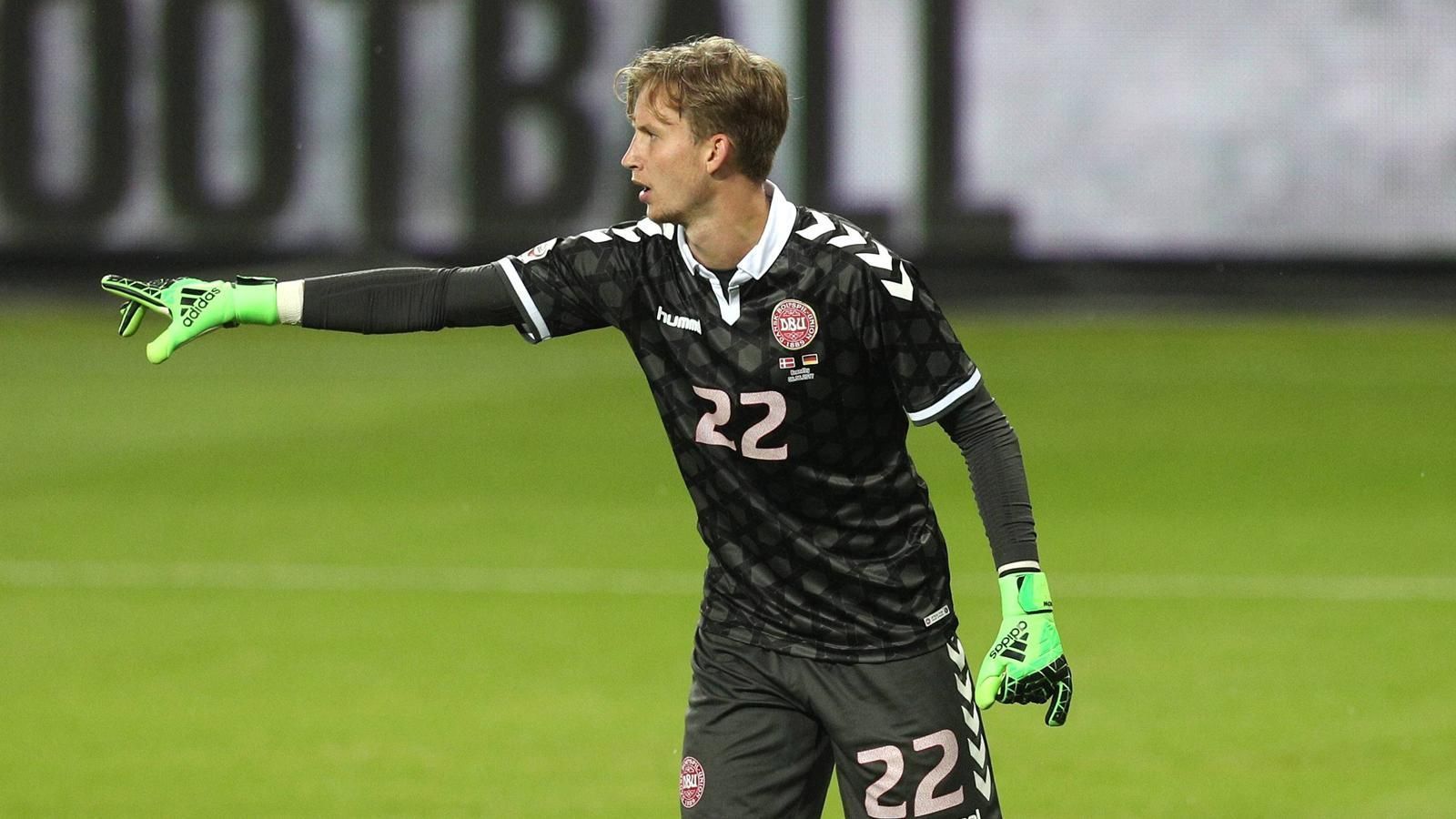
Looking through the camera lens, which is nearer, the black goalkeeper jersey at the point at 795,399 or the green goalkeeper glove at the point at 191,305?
the black goalkeeper jersey at the point at 795,399

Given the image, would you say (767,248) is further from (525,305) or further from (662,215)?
(525,305)

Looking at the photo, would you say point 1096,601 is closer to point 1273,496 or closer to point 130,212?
point 1273,496

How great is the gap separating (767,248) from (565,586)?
6.06 meters

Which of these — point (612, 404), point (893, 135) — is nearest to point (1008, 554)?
point (612, 404)

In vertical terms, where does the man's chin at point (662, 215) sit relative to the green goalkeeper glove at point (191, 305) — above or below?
above

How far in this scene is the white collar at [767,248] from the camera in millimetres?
4523

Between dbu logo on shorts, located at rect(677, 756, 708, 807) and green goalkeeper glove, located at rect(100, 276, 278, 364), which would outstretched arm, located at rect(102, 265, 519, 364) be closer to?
green goalkeeper glove, located at rect(100, 276, 278, 364)

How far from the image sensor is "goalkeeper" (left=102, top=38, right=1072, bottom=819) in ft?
14.7

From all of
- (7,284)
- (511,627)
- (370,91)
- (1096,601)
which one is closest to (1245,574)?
(1096,601)

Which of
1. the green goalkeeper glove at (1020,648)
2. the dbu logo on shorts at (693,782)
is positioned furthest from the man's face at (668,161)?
the dbu logo on shorts at (693,782)

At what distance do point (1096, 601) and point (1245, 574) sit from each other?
3.16ft

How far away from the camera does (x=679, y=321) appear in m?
4.61

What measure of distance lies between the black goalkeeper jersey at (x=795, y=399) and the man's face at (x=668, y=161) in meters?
0.15

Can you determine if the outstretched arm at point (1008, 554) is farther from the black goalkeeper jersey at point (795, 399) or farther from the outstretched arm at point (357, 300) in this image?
the outstretched arm at point (357, 300)
